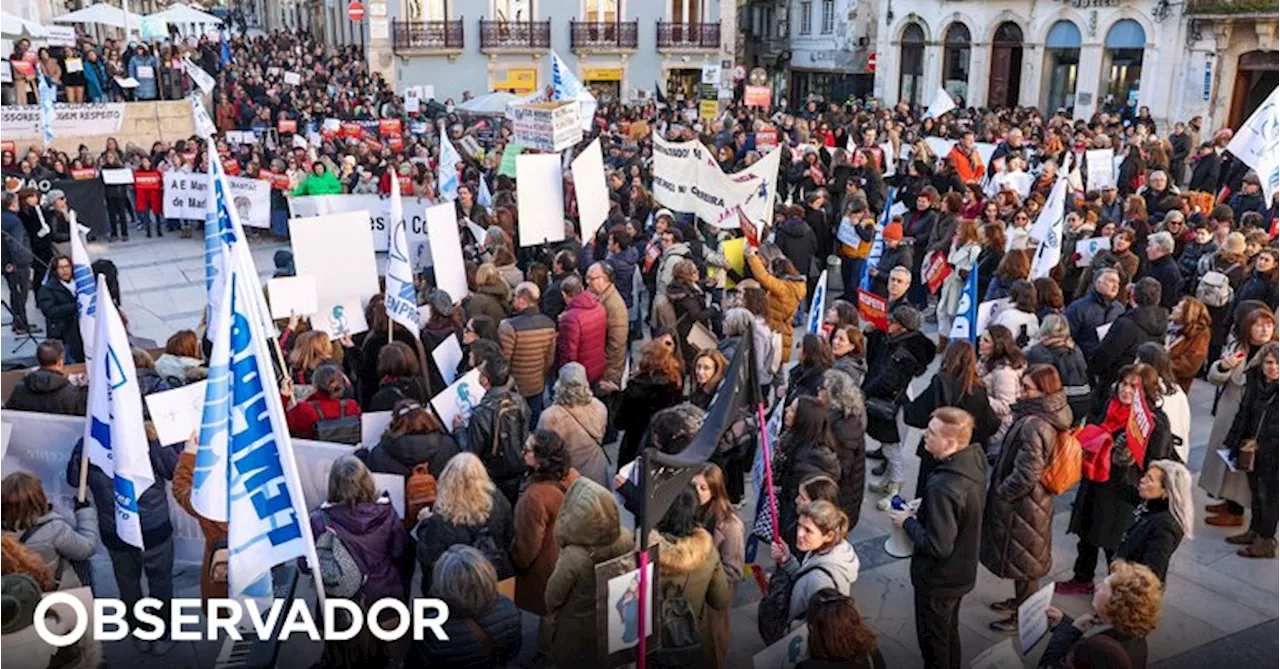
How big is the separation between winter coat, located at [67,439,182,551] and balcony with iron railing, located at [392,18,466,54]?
110ft

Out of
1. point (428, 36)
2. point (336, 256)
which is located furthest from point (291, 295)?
point (428, 36)

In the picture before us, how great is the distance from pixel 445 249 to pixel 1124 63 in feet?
92.1

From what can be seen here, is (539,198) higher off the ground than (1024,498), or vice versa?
(539,198)

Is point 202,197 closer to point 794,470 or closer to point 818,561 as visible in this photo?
point 794,470

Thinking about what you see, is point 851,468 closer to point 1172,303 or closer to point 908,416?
point 908,416

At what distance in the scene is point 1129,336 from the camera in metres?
7.92

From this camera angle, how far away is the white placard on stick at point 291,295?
8.16 m

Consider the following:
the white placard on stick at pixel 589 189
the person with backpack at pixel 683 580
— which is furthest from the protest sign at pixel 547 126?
the person with backpack at pixel 683 580

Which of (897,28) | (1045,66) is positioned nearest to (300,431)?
(1045,66)

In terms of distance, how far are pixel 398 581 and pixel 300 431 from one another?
158cm

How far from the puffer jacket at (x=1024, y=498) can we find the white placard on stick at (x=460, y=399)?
3.12 meters

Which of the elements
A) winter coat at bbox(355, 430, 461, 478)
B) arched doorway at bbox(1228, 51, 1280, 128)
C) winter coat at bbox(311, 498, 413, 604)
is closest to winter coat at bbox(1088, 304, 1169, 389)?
winter coat at bbox(355, 430, 461, 478)

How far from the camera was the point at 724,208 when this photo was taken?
1085cm

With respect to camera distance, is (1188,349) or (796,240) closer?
(1188,349)
